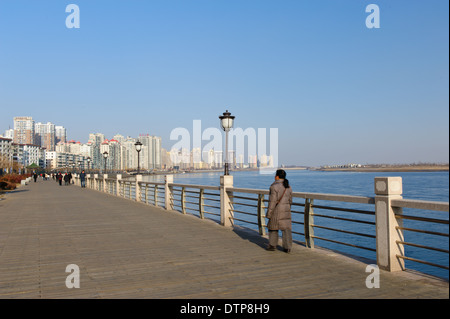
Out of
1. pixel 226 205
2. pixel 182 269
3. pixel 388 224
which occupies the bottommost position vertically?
pixel 182 269

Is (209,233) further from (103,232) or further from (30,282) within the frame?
(30,282)

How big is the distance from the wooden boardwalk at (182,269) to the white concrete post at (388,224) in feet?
0.84

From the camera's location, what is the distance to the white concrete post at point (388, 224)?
6.02 metres

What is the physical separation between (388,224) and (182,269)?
326 cm

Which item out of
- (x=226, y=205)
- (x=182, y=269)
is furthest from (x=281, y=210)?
(x=226, y=205)

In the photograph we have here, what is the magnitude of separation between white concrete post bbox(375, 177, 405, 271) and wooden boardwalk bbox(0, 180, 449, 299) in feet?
0.84

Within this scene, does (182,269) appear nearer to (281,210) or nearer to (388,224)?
(281,210)

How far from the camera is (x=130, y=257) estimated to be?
751cm

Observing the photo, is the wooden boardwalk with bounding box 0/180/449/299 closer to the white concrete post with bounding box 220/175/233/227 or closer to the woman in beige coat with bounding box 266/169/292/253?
the woman in beige coat with bounding box 266/169/292/253

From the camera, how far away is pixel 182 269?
21.2ft

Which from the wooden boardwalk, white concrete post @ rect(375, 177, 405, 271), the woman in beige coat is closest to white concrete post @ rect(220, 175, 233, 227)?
the wooden boardwalk
